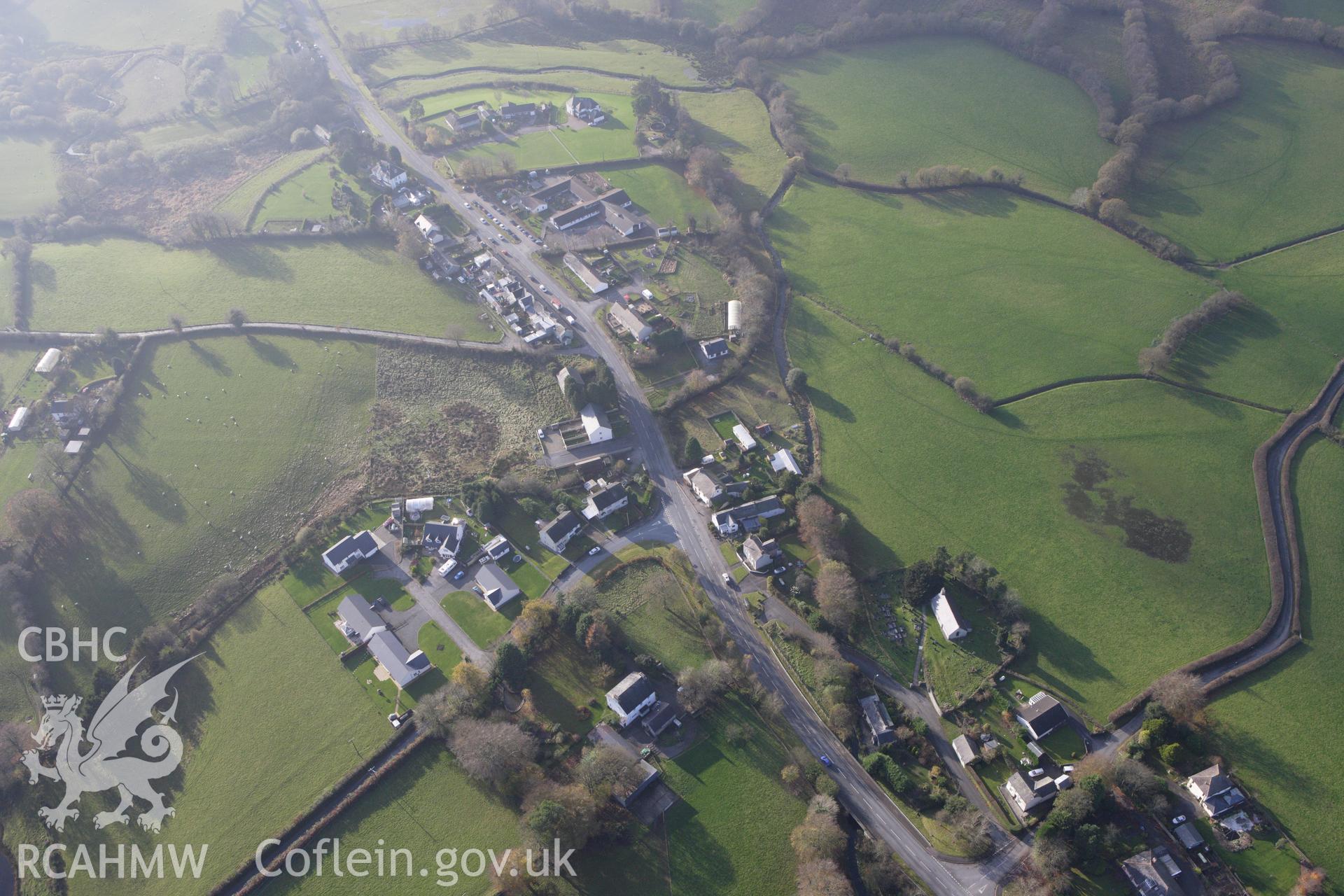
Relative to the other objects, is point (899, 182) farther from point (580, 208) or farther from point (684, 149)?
point (580, 208)

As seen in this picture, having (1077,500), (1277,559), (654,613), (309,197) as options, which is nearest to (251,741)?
(654,613)

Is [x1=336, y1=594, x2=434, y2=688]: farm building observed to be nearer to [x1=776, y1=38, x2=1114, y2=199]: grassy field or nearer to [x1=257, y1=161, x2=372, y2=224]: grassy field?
[x1=257, y1=161, x2=372, y2=224]: grassy field

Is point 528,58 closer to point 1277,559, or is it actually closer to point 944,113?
point 944,113

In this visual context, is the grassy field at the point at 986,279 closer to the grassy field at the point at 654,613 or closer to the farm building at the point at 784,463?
the farm building at the point at 784,463

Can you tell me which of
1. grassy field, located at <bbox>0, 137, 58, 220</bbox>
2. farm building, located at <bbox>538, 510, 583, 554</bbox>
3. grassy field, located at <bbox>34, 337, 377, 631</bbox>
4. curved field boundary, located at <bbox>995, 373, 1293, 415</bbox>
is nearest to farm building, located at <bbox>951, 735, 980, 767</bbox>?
farm building, located at <bbox>538, 510, 583, 554</bbox>

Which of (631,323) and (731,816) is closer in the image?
(731,816)

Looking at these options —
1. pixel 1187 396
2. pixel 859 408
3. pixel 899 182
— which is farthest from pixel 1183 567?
pixel 899 182
